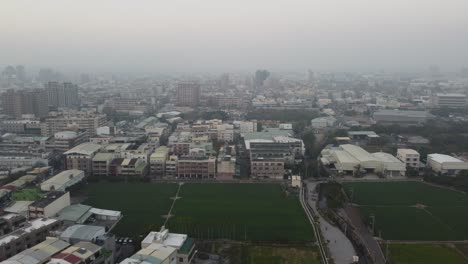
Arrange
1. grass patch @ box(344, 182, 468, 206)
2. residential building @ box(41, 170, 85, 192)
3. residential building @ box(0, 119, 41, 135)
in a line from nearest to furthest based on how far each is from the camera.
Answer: residential building @ box(41, 170, 85, 192) → grass patch @ box(344, 182, 468, 206) → residential building @ box(0, 119, 41, 135)

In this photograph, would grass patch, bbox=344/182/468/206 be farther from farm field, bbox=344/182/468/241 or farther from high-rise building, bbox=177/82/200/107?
high-rise building, bbox=177/82/200/107

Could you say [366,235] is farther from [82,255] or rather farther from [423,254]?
[82,255]

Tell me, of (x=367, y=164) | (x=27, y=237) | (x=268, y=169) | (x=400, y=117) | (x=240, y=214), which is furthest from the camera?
(x=400, y=117)

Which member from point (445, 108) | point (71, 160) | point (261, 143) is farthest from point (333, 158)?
point (445, 108)

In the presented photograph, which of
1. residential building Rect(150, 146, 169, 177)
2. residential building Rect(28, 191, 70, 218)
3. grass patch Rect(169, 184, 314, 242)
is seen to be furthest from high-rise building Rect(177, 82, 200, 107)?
residential building Rect(28, 191, 70, 218)

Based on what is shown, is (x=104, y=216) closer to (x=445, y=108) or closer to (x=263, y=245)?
(x=263, y=245)

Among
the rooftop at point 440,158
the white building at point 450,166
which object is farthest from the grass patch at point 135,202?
the rooftop at point 440,158

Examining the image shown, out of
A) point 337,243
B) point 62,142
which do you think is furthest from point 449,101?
point 62,142
